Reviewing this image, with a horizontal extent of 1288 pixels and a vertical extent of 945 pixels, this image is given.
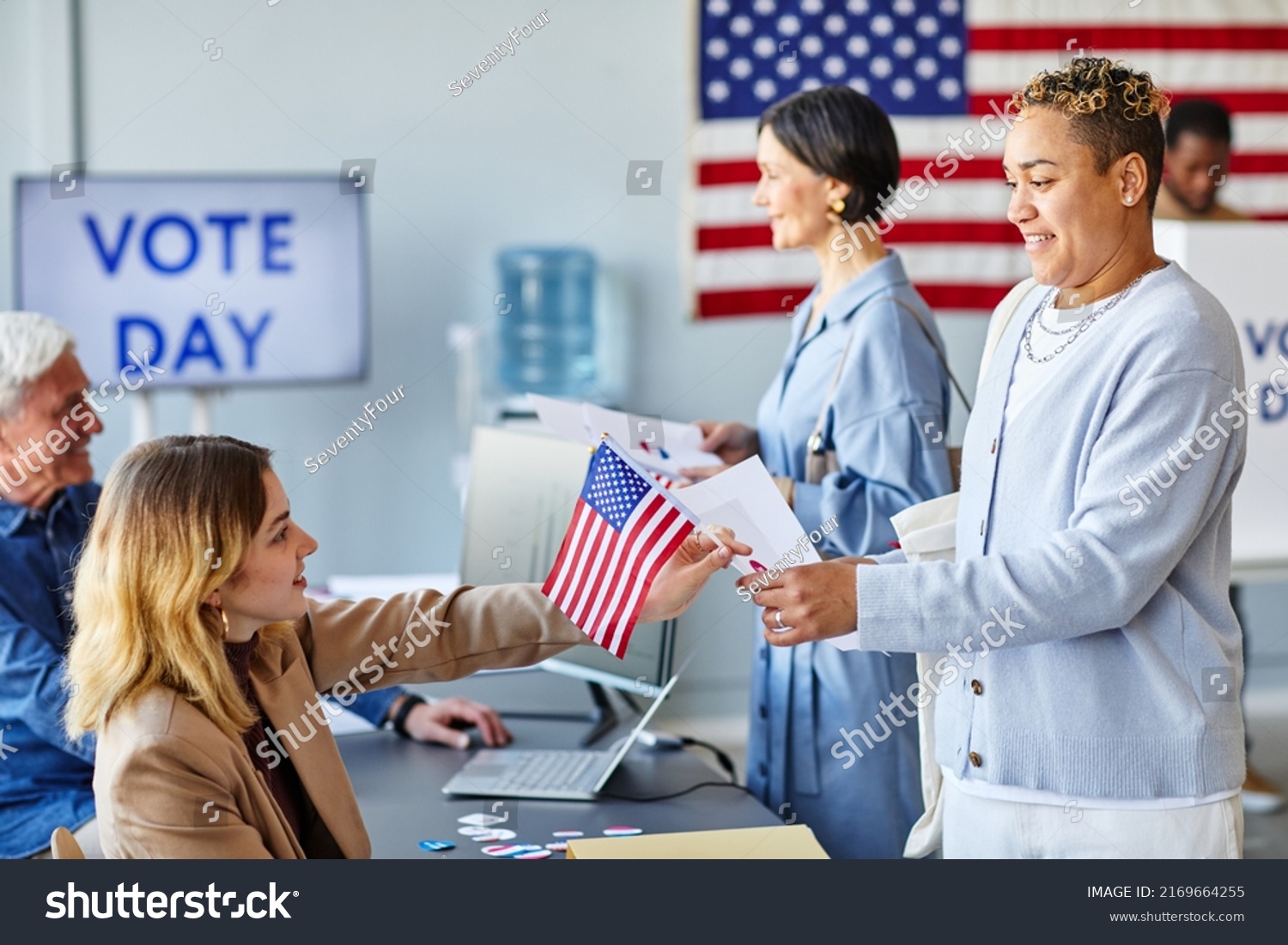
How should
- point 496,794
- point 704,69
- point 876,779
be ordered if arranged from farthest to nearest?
point 704,69 → point 876,779 → point 496,794

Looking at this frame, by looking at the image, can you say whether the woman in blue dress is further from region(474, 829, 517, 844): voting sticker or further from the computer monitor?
region(474, 829, 517, 844): voting sticker

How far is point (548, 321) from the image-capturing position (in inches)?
167

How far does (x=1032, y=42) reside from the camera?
4.36 m

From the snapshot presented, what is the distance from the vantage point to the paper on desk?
5.32ft

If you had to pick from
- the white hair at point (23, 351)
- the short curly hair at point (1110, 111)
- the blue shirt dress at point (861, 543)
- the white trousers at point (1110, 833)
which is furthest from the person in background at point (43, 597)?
the short curly hair at point (1110, 111)

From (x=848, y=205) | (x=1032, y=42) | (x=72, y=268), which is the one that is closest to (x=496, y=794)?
(x=848, y=205)

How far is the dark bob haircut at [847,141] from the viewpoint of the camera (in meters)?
2.31

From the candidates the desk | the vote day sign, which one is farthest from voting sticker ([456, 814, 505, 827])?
the vote day sign

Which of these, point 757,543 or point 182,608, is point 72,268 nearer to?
point 182,608

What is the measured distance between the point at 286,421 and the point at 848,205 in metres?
2.34

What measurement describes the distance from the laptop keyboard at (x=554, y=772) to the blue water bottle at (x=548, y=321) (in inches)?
83.1

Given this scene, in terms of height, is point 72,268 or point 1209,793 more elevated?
point 72,268

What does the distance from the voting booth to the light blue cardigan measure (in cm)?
239

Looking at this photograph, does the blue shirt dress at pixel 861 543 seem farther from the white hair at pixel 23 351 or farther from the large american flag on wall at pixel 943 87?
the large american flag on wall at pixel 943 87
